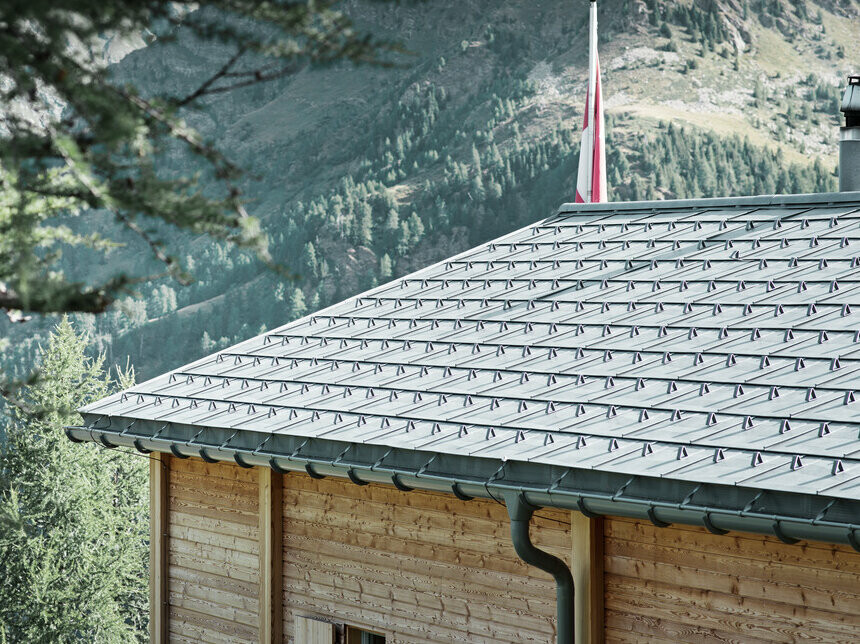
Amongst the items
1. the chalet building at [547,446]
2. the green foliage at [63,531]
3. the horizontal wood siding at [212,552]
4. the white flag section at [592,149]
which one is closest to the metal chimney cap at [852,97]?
the chalet building at [547,446]

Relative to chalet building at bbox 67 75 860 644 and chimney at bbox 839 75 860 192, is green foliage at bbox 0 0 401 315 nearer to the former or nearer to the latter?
chalet building at bbox 67 75 860 644

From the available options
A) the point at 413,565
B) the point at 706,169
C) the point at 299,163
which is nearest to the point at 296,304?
the point at 706,169

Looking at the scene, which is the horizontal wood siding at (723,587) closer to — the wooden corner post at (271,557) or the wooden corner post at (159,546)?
the wooden corner post at (271,557)

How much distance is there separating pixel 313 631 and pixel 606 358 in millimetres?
3087

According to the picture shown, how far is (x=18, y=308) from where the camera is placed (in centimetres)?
381

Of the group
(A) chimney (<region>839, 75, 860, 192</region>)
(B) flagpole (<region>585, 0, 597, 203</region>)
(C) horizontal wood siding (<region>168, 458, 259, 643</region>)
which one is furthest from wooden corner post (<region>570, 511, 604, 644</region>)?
(B) flagpole (<region>585, 0, 597, 203</region>)

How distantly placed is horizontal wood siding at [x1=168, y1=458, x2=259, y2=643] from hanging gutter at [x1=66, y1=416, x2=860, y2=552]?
29.8 inches

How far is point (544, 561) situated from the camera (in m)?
6.17

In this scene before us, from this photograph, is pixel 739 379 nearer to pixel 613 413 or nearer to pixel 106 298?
pixel 613 413

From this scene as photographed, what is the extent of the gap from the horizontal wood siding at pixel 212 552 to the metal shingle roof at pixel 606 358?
2.60 feet

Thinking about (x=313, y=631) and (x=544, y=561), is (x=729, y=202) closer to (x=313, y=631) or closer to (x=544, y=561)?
(x=544, y=561)

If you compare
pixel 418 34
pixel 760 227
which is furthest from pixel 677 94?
pixel 760 227

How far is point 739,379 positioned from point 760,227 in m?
2.78

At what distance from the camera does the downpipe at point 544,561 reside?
600 cm
